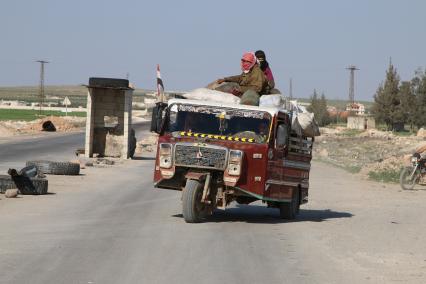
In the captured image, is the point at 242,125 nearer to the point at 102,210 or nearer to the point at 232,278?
the point at 102,210

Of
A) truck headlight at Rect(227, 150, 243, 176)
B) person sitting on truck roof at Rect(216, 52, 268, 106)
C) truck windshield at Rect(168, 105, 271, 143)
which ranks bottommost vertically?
truck headlight at Rect(227, 150, 243, 176)

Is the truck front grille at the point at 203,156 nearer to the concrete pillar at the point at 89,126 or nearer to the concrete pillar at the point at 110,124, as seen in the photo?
the concrete pillar at the point at 110,124

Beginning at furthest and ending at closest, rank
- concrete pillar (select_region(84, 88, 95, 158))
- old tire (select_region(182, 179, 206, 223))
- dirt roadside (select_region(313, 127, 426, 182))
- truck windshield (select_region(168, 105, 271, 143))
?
1. concrete pillar (select_region(84, 88, 95, 158))
2. dirt roadside (select_region(313, 127, 426, 182))
3. truck windshield (select_region(168, 105, 271, 143))
4. old tire (select_region(182, 179, 206, 223))

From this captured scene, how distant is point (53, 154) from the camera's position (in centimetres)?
4209

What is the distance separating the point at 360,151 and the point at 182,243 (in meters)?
52.1

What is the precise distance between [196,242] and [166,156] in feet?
10.9

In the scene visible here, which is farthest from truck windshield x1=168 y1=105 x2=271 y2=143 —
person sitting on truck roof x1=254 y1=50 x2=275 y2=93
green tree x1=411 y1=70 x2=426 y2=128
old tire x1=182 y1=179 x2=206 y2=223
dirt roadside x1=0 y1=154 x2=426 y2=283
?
green tree x1=411 y1=70 x2=426 y2=128

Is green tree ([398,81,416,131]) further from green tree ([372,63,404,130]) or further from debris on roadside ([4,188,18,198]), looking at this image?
debris on roadside ([4,188,18,198])

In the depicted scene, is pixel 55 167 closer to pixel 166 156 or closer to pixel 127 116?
pixel 127 116

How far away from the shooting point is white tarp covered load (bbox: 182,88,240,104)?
57.3ft

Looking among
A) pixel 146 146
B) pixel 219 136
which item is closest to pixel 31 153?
pixel 146 146

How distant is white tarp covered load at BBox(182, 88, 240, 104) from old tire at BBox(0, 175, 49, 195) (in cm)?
512

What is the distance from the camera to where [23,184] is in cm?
2114

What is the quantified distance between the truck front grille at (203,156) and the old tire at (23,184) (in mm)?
5876
